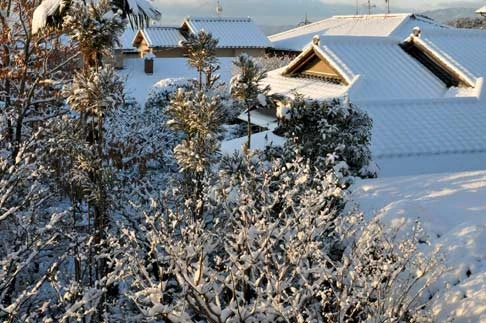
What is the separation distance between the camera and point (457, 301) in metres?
7.70

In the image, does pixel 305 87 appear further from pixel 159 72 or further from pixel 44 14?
pixel 159 72

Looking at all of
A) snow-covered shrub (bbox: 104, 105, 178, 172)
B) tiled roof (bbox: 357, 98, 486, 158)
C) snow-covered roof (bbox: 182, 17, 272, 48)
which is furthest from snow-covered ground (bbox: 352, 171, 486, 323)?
snow-covered roof (bbox: 182, 17, 272, 48)

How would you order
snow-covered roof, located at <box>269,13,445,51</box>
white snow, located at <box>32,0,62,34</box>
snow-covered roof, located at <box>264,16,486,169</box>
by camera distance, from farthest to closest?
snow-covered roof, located at <box>269,13,445,51</box>, snow-covered roof, located at <box>264,16,486,169</box>, white snow, located at <box>32,0,62,34</box>

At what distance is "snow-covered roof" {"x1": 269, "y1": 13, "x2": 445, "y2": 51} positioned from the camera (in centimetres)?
3244

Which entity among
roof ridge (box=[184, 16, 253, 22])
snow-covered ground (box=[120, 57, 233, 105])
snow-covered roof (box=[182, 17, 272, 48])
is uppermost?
roof ridge (box=[184, 16, 253, 22])

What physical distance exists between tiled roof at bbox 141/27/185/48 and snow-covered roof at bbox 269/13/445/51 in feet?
24.5

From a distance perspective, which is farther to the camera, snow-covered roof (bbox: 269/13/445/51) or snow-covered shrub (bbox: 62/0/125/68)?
snow-covered roof (bbox: 269/13/445/51)

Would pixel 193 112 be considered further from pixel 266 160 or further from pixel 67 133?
pixel 266 160

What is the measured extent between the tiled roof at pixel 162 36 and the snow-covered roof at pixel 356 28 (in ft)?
24.5

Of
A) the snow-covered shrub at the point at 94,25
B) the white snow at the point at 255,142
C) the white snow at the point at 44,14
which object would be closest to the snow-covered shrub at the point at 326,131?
the white snow at the point at 255,142

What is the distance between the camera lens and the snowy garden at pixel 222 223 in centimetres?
678

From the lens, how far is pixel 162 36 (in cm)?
4109

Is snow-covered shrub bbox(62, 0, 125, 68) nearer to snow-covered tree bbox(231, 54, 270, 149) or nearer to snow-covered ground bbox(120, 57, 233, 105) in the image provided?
snow-covered tree bbox(231, 54, 270, 149)

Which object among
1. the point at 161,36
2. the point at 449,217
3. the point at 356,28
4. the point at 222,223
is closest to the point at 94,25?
the point at 222,223
